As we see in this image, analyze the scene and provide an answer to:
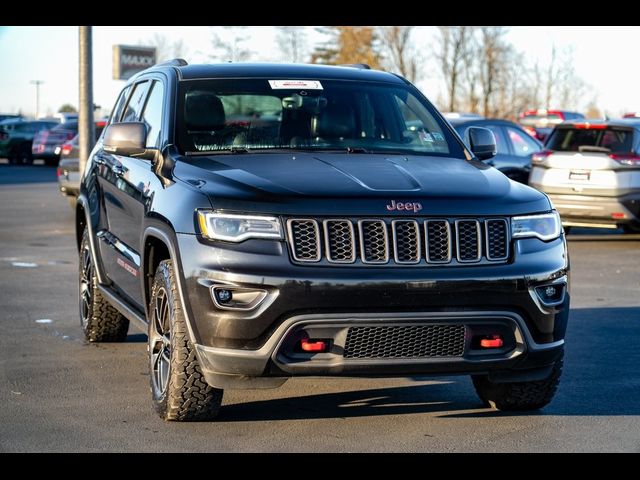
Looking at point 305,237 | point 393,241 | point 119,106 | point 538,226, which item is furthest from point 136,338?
point 538,226

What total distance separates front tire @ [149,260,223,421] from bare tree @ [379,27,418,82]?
46.3 meters

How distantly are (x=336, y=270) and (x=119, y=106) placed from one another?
11.9 feet

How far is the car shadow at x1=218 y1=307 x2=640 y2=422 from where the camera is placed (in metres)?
6.29

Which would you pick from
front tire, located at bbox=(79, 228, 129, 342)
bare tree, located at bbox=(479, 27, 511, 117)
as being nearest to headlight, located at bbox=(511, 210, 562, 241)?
front tire, located at bbox=(79, 228, 129, 342)

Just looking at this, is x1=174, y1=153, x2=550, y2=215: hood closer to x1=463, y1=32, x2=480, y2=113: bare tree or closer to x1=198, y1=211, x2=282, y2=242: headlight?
x1=198, y1=211, x2=282, y2=242: headlight

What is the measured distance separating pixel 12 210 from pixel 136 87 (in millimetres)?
13653

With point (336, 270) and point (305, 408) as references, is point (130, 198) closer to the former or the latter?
point (305, 408)

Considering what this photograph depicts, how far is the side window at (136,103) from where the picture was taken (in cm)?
770

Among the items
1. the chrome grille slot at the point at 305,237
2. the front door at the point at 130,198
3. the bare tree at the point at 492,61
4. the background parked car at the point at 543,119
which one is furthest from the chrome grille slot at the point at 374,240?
the bare tree at the point at 492,61

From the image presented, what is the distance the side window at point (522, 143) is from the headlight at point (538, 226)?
38.8 feet

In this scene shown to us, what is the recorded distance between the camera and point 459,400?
6648 millimetres

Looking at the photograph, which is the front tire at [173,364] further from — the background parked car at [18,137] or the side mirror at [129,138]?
the background parked car at [18,137]

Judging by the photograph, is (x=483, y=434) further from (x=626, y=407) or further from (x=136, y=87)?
(x=136, y=87)
